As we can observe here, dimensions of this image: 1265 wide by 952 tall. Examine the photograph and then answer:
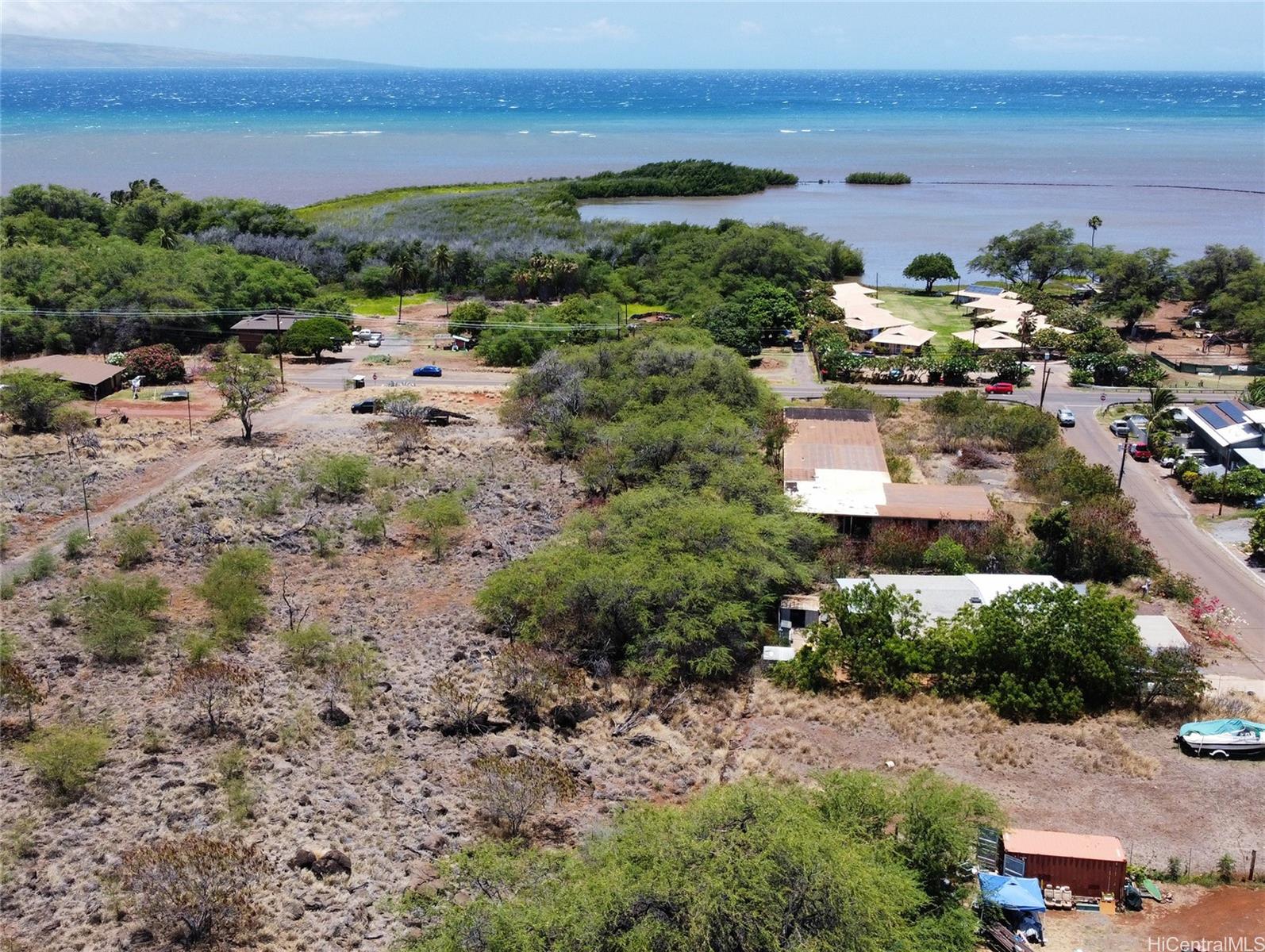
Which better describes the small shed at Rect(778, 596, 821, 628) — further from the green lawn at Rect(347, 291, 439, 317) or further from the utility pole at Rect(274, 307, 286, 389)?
the green lawn at Rect(347, 291, 439, 317)

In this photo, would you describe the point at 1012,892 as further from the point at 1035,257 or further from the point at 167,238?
the point at 167,238

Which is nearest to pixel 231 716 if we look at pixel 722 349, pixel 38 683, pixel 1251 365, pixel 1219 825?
pixel 38 683

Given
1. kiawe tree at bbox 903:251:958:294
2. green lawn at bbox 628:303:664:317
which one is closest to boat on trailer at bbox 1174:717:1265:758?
green lawn at bbox 628:303:664:317

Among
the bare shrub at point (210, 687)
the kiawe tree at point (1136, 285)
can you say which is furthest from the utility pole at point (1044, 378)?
the bare shrub at point (210, 687)

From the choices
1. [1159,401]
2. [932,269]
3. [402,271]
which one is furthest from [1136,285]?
[402,271]

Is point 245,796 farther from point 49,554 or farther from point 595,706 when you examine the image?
point 49,554

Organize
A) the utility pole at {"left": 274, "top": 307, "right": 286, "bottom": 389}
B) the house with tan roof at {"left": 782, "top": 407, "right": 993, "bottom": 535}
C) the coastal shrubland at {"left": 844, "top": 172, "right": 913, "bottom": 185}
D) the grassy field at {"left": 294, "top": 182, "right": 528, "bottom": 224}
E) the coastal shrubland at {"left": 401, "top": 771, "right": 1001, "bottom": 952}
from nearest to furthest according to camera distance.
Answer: the coastal shrubland at {"left": 401, "top": 771, "right": 1001, "bottom": 952} < the house with tan roof at {"left": 782, "top": 407, "right": 993, "bottom": 535} < the utility pole at {"left": 274, "top": 307, "right": 286, "bottom": 389} < the grassy field at {"left": 294, "top": 182, "right": 528, "bottom": 224} < the coastal shrubland at {"left": 844, "top": 172, "right": 913, "bottom": 185}

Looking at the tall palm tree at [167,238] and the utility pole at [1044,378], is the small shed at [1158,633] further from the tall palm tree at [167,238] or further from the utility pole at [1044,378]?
the tall palm tree at [167,238]
